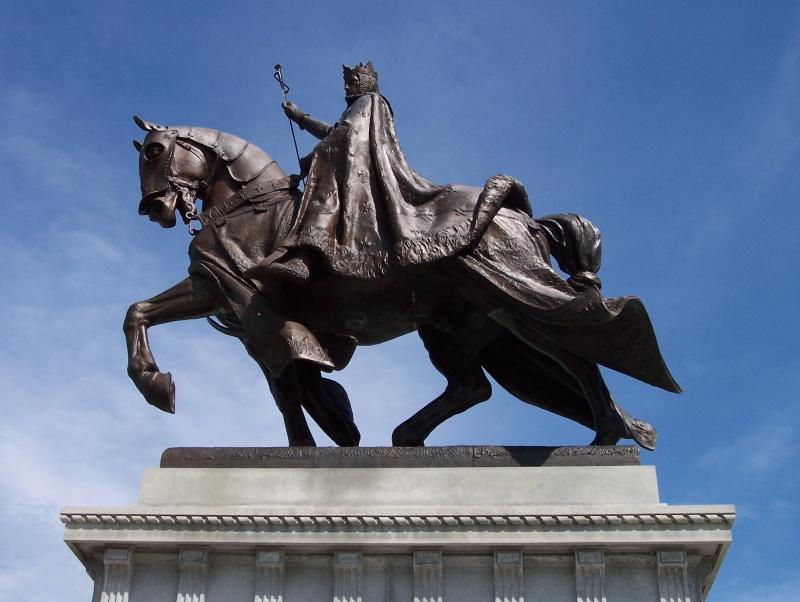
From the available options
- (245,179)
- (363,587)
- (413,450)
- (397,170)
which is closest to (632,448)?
(413,450)

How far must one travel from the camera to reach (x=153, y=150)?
11945 millimetres

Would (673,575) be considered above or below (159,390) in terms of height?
below

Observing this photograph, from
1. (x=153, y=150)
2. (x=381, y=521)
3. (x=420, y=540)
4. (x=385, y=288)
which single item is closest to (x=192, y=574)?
(x=381, y=521)

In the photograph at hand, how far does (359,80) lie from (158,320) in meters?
3.44

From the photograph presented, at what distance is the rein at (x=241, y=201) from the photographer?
1141 centimetres

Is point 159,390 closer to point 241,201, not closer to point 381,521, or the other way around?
point 241,201

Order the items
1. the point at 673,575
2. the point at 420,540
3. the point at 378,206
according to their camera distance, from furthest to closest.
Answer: the point at 378,206 < the point at 420,540 < the point at 673,575

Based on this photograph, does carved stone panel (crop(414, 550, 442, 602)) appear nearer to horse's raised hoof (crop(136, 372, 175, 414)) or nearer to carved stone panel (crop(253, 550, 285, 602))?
carved stone panel (crop(253, 550, 285, 602))

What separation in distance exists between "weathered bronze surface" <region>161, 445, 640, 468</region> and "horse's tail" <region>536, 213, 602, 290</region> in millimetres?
1784

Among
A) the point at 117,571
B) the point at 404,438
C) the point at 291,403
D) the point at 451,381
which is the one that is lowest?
the point at 117,571

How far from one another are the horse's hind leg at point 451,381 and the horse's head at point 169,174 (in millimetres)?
2777

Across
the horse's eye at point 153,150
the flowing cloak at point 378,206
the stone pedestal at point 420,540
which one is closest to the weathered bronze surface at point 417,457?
the stone pedestal at point 420,540

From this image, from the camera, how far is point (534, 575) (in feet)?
30.1

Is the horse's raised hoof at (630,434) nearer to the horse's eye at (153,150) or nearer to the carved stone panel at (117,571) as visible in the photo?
the carved stone panel at (117,571)
